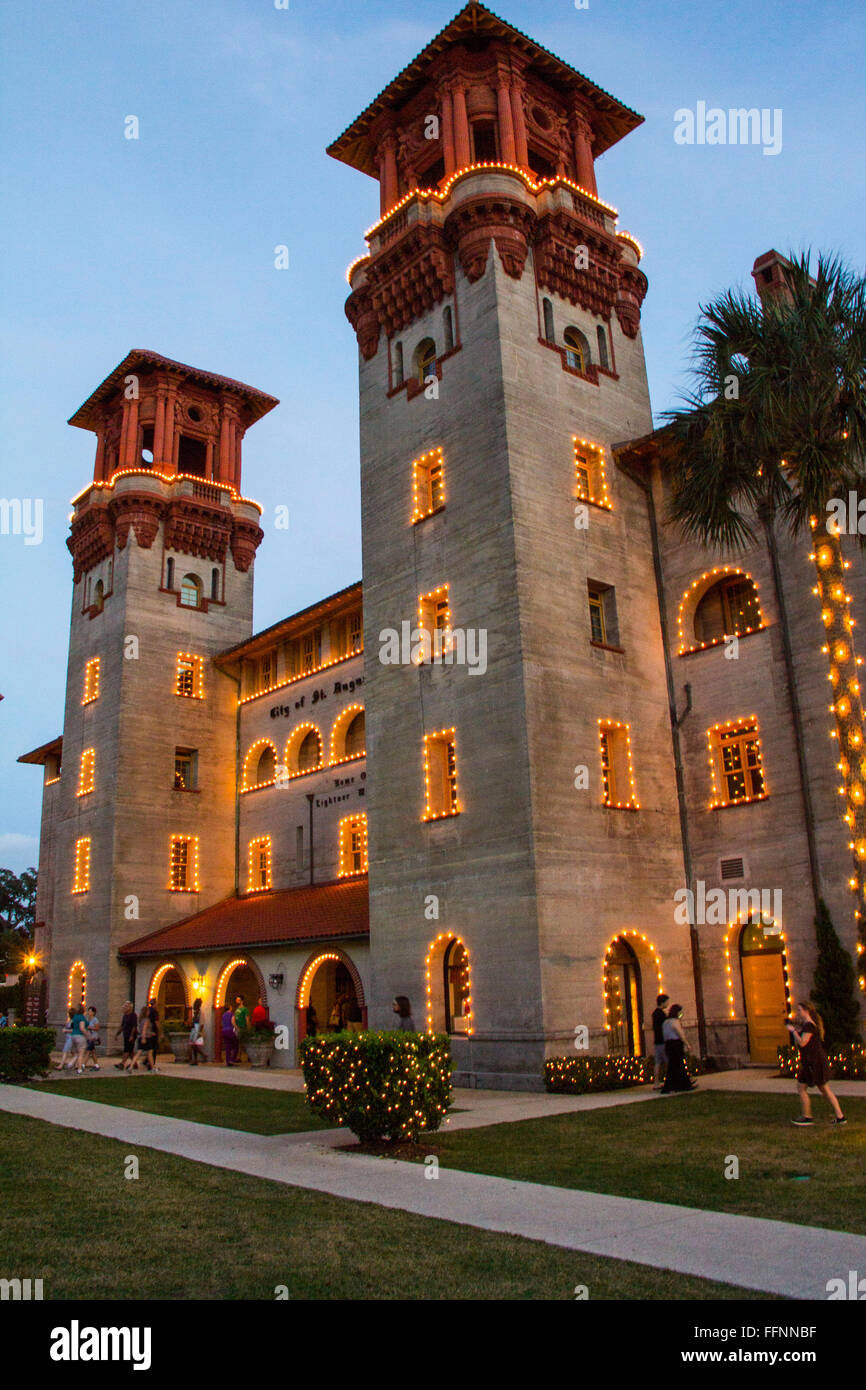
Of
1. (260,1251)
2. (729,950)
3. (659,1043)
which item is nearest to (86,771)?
(729,950)

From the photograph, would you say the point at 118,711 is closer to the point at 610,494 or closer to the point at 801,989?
the point at 610,494

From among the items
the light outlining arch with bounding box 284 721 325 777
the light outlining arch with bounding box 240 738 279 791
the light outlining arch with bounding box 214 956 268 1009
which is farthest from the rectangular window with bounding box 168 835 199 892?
the light outlining arch with bounding box 214 956 268 1009

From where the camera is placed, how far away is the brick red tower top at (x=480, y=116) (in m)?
28.3

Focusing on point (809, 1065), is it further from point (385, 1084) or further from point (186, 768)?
point (186, 768)

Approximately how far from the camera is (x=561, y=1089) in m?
20.4

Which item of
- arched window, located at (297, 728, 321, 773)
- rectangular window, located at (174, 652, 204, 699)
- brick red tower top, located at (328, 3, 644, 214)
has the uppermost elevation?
brick red tower top, located at (328, 3, 644, 214)

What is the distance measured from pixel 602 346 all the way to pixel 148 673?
2127 cm

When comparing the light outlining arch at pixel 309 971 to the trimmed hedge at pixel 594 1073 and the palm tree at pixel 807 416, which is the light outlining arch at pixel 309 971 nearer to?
the trimmed hedge at pixel 594 1073

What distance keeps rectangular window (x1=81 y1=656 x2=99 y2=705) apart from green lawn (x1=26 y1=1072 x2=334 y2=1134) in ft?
57.1

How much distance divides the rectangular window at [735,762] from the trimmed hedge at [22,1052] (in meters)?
18.6

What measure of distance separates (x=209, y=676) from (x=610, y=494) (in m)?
20.4

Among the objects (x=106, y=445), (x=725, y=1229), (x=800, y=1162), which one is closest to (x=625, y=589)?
(x=800, y=1162)

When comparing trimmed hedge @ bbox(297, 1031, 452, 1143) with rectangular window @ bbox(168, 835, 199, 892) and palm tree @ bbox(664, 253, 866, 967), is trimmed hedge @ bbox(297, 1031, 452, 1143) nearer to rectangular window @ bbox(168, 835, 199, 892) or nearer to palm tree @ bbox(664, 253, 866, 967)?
palm tree @ bbox(664, 253, 866, 967)

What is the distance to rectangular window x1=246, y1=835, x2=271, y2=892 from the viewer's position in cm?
3822
